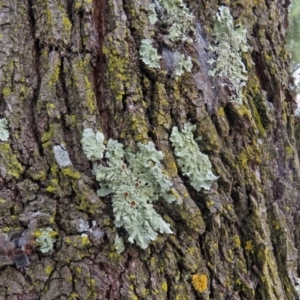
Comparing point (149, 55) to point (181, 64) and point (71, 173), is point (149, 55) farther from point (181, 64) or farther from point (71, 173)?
point (71, 173)

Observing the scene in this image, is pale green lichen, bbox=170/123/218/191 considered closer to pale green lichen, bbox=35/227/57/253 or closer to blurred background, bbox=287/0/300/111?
pale green lichen, bbox=35/227/57/253

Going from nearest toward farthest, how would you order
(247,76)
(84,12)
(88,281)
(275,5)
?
(88,281) < (84,12) < (247,76) < (275,5)

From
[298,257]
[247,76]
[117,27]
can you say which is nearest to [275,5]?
[247,76]

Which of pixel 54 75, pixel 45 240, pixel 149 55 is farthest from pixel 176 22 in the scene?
pixel 45 240

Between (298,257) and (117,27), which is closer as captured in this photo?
(117,27)

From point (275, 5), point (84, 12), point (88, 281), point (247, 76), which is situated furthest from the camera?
point (275, 5)

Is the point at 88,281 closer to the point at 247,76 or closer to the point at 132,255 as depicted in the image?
the point at 132,255

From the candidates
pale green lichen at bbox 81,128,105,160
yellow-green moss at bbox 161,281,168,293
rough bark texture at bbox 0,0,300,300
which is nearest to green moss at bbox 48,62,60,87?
rough bark texture at bbox 0,0,300,300
